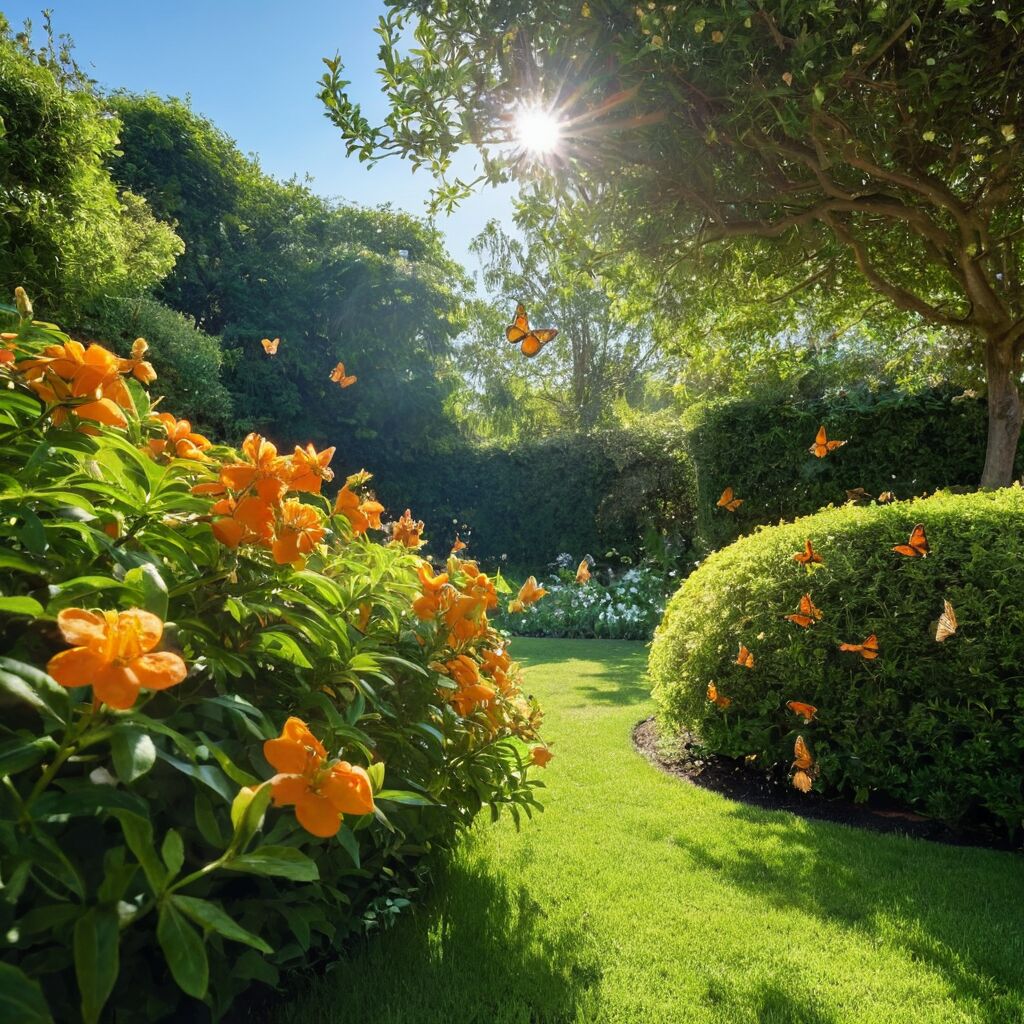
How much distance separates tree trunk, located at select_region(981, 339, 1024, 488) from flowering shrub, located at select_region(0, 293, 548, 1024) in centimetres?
683

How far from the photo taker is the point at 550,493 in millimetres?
13523

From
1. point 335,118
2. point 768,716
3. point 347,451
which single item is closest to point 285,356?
point 347,451

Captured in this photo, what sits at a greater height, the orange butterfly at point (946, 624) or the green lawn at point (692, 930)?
the orange butterfly at point (946, 624)

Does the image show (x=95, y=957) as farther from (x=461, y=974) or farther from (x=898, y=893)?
(x=898, y=893)

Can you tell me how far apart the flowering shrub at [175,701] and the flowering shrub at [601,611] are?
7635 millimetres

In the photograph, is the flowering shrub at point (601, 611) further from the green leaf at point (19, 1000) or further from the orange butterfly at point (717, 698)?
the green leaf at point (19, 1000)

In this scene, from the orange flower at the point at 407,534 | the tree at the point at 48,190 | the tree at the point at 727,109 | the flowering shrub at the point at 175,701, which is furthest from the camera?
the tree at the point at 48,190

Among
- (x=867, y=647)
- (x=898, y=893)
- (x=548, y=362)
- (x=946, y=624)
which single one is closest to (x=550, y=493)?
(x=867, y=647)

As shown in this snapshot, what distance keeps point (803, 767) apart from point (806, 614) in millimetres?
692

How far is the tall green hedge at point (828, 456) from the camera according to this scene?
8156 millimetres

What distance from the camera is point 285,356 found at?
15953 mm

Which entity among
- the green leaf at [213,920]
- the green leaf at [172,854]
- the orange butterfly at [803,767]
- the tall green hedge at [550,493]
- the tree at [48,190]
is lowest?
the orange butterfly at [803,767]

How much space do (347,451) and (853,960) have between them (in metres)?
15.2

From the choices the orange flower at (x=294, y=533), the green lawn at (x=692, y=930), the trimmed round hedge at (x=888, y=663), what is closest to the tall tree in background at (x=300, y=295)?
the trimmed round hedge at (x=888, y=663)
